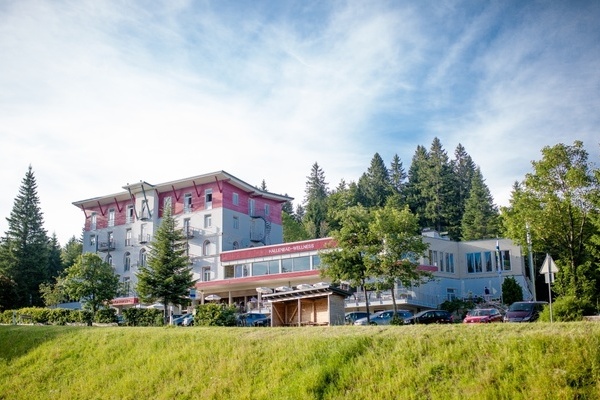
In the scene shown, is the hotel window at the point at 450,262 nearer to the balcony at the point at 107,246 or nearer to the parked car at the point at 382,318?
the parked car at the point at 382,318

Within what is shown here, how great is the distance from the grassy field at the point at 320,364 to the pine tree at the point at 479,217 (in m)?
61.6

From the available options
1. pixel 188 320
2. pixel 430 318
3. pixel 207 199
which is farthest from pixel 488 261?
pixel 188 320

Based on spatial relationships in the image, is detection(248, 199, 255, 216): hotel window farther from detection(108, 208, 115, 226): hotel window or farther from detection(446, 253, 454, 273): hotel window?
detection(446, 253, 454, 273): hotel window

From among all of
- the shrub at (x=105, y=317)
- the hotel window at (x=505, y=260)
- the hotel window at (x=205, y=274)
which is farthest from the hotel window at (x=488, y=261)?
the shrub at (x=105, y=317)

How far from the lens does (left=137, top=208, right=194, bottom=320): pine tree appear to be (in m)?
41.0

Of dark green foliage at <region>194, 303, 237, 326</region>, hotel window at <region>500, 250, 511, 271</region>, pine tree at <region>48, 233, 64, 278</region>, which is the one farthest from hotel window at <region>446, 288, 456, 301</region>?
pine tree at <region>48, 233, 64, 278</region>

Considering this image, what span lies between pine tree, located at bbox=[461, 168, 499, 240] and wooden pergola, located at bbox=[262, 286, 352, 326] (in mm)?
55261

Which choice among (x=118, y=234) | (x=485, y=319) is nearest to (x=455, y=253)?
(x=485, y=319)

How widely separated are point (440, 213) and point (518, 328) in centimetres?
7134

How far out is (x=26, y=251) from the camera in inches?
2864

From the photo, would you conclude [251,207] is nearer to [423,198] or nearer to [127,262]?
[127,262]

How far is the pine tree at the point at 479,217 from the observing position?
7956cm

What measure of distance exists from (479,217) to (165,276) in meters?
50.8

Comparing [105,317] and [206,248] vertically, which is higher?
[206,248]
